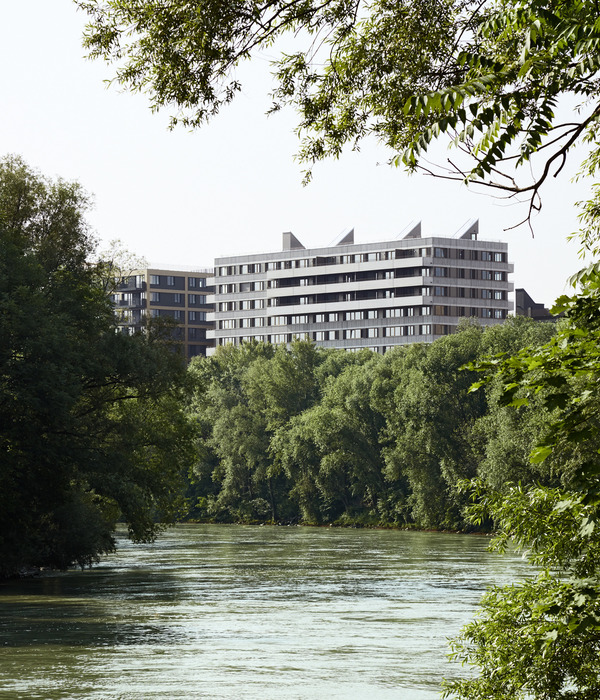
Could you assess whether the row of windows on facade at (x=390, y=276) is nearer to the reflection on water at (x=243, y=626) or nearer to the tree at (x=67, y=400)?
the reflection on water at (x=243, y=626)

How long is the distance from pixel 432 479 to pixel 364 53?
7601cm

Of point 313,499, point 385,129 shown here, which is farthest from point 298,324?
point 385,129

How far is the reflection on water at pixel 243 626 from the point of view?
892 inches

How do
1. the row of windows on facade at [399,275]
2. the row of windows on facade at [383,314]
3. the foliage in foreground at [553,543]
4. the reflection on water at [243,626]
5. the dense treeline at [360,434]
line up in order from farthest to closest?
the row of windows on facade at [383,314]
the row of windows on facade at [399,275]
the dense treeline at [360,434]
the reflection on water at [243,626]
the foliage in foreground at [553,543]

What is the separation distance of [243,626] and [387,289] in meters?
147

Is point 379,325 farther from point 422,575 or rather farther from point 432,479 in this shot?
point 422,575

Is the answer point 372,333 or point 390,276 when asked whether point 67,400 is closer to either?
point 390,276

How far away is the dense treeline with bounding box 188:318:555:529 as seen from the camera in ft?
274

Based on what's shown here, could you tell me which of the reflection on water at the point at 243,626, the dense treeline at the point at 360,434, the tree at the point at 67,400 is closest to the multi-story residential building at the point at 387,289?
the dense treeline at the point at 360,434

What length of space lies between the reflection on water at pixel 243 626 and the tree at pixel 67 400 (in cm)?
250

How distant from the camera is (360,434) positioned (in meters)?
99.9

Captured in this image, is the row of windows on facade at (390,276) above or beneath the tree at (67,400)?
above

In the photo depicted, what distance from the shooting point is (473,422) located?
8625 cm

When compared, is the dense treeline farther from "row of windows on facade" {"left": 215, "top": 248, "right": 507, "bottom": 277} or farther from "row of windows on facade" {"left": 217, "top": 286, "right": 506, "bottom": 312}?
"row of windows on facade" {"left": 215, "top": 248, "right": 507, "bottom": 277}
